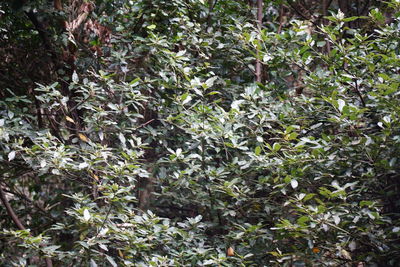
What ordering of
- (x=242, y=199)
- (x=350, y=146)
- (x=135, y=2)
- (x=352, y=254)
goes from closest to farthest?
(x=350, y=146), (x=242, y=199), (x=352, y=254), (x=135, y=2)

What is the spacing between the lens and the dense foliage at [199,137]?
2.73m

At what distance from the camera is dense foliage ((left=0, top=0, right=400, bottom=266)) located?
2730 mm

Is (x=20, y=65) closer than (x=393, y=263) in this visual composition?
No

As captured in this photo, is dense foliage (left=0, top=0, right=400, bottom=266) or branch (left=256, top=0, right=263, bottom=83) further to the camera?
branch (left=256, top=0, right=263, bottom=83)

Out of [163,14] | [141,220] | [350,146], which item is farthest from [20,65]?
[350,146]

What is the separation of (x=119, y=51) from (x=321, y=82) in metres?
1.25

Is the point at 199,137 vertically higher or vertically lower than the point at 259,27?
lower

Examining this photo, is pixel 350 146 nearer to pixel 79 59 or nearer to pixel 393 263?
pixel 393 263

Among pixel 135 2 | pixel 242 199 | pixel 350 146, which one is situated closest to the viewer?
pixel 350 146

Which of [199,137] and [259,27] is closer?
[199,137]

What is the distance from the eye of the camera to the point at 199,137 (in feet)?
9.43

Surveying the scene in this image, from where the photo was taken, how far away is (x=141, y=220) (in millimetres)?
2768

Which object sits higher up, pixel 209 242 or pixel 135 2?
pixel 135 2

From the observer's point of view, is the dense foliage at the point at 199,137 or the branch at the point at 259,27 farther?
the branch at the point at 259,27
